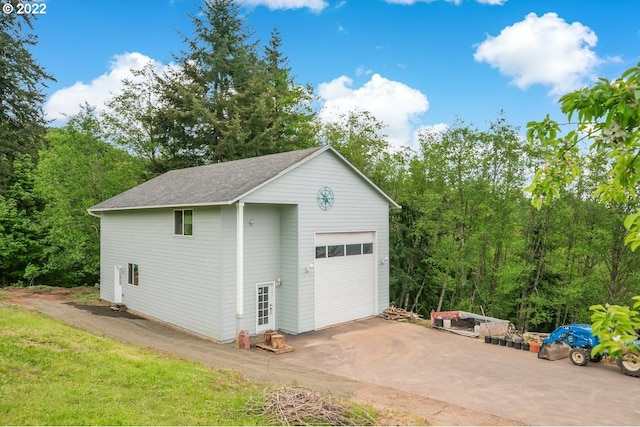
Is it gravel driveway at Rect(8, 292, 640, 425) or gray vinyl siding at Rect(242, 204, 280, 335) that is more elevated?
gray vinyl siding at Rect(242, 204, 280, 335)

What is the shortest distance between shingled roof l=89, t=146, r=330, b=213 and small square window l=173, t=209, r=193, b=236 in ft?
1.39

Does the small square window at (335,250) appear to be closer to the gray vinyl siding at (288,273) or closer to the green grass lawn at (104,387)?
the gray vinyl siding at (288,273)

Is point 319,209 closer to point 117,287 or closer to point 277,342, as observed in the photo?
point 277,342

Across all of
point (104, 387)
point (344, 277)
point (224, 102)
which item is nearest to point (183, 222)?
point (344, 277)

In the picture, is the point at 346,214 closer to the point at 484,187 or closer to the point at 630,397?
the point at 484,187

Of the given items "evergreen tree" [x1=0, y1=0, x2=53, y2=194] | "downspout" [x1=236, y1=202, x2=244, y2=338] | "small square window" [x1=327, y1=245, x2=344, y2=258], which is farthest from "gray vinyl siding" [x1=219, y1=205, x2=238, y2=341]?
"evergreen tree" [x1=0, y1=0, x2=53, y2=194]

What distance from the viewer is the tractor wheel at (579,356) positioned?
1077 cm

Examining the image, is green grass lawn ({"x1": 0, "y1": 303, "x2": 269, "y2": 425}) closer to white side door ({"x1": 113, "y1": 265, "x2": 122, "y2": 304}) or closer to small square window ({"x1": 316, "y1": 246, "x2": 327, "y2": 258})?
small square window ({"x1": 316, "y1": 246, "x2": 327, "y2": 258})

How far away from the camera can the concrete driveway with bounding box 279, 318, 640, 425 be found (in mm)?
8078

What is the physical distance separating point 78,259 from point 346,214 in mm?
14743

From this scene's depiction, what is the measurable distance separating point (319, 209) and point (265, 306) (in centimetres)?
369

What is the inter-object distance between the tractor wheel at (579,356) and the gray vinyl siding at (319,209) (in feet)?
23.0

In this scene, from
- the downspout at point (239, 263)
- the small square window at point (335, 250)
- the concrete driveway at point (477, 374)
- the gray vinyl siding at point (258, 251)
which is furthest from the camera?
the small square window at point (335, 250)

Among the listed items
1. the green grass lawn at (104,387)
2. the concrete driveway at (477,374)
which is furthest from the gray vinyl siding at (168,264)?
the green grass lawn at (104,387)
